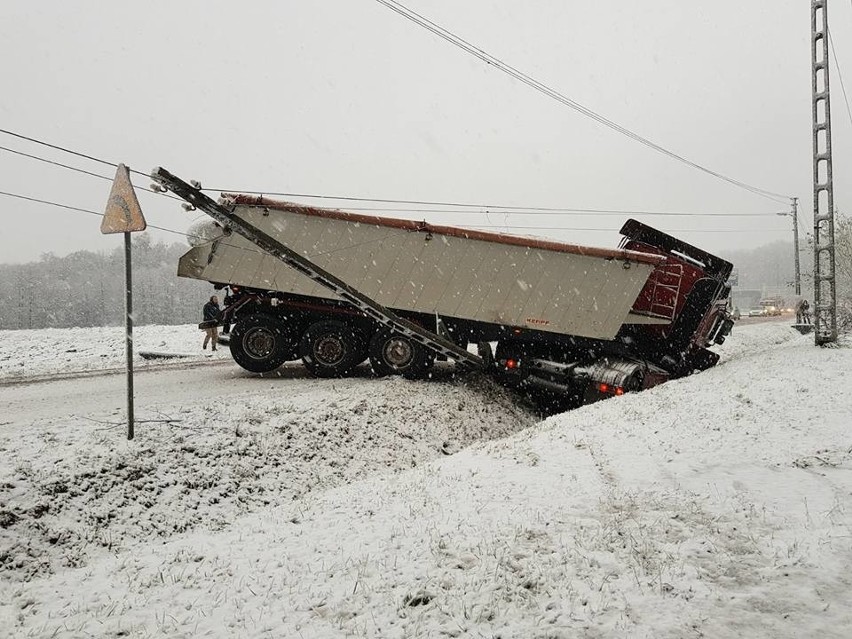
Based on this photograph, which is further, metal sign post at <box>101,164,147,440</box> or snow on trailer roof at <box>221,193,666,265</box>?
snow on trailer roof at <box>221,193,666,265</box>

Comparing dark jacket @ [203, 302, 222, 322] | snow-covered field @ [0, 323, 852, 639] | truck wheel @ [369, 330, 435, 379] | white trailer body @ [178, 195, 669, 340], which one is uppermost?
white trailer body @ [178, 195, 669, 340]

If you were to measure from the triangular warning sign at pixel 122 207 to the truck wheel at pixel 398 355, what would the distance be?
19.3ft

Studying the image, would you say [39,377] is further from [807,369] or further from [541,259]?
[807,369]

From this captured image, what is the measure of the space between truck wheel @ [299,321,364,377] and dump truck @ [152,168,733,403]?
22mm

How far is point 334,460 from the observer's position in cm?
704

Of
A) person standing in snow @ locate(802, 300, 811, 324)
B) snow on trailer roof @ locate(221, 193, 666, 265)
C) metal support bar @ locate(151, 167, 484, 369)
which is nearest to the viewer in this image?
metal support bar @ locate(151, 167, 484, 369)

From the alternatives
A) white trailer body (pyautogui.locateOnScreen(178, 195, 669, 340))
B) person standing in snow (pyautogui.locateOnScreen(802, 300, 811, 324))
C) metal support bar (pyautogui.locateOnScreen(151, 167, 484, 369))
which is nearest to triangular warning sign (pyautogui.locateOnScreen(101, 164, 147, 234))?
metal support bar (pyautogui.locateOnScreen(151, 167, 484, 369))

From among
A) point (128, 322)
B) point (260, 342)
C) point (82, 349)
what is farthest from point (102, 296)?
point (128, 322)

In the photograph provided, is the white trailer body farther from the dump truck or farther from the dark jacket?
the dark jacket

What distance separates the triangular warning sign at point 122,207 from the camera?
219 inches

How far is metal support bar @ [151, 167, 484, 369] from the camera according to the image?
8320 mm

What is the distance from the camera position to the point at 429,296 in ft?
35.1

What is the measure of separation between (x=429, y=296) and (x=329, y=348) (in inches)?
96.5

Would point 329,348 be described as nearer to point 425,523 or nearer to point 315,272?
point 315,272
